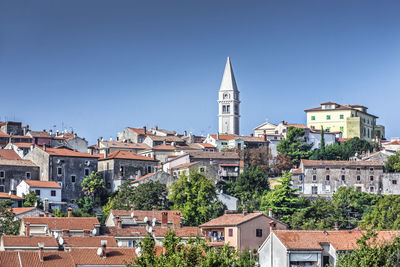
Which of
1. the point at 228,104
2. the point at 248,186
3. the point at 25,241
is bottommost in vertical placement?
the point at 25,241

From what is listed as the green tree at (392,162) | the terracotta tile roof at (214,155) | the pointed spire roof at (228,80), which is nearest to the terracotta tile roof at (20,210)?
the terracotta tile roof at (214,155)

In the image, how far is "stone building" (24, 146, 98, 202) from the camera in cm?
8469

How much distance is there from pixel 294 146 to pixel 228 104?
31912 mm

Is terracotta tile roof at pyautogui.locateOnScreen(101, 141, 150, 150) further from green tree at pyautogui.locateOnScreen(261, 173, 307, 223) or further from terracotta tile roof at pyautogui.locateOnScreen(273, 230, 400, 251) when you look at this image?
terracotta tile roof at pyautogui.locateOnScreen(273, 230, 400, 251)

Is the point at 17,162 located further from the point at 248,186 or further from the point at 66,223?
the point at 66,223

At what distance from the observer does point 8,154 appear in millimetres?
89438

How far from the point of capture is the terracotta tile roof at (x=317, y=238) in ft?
174

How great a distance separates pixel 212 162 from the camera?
314 feet

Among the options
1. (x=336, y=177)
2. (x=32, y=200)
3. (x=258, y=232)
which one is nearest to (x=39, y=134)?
(x=32, y=200)

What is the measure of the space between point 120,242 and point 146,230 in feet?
8.84

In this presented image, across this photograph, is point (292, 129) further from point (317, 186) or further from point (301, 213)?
point (301, 213)

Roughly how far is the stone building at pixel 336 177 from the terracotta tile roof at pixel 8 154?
97.8 ft

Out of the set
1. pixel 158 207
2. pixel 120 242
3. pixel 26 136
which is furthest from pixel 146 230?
pixel 26 136

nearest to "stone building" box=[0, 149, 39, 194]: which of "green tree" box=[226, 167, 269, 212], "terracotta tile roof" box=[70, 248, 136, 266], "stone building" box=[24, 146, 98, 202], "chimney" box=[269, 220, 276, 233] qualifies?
"stone building" box=[24, 146, 98, 202]
